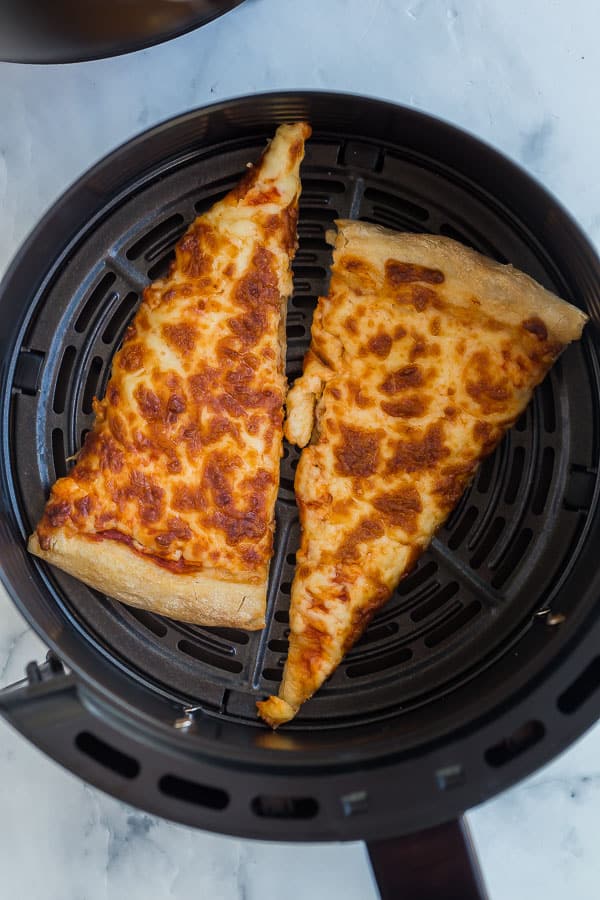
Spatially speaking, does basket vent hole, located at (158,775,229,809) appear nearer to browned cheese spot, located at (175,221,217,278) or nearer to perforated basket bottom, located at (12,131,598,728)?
perforated basket bottom, located at (12,131,598,728)

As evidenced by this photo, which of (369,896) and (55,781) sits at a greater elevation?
(55,781)

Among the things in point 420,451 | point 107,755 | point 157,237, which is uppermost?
point 157,237

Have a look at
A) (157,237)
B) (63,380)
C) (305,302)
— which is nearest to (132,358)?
(63,380)

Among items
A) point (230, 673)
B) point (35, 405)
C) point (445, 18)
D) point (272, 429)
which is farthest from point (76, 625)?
point (445, 18)

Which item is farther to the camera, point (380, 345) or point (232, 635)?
point (232, 635)

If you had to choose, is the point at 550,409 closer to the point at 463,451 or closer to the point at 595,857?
the point at 463,451

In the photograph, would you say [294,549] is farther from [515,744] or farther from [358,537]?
[515,744]

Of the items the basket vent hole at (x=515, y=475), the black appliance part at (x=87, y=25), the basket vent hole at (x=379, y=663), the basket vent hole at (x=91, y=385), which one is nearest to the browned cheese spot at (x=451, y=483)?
the basket vent hole at (x=515, y=475)
